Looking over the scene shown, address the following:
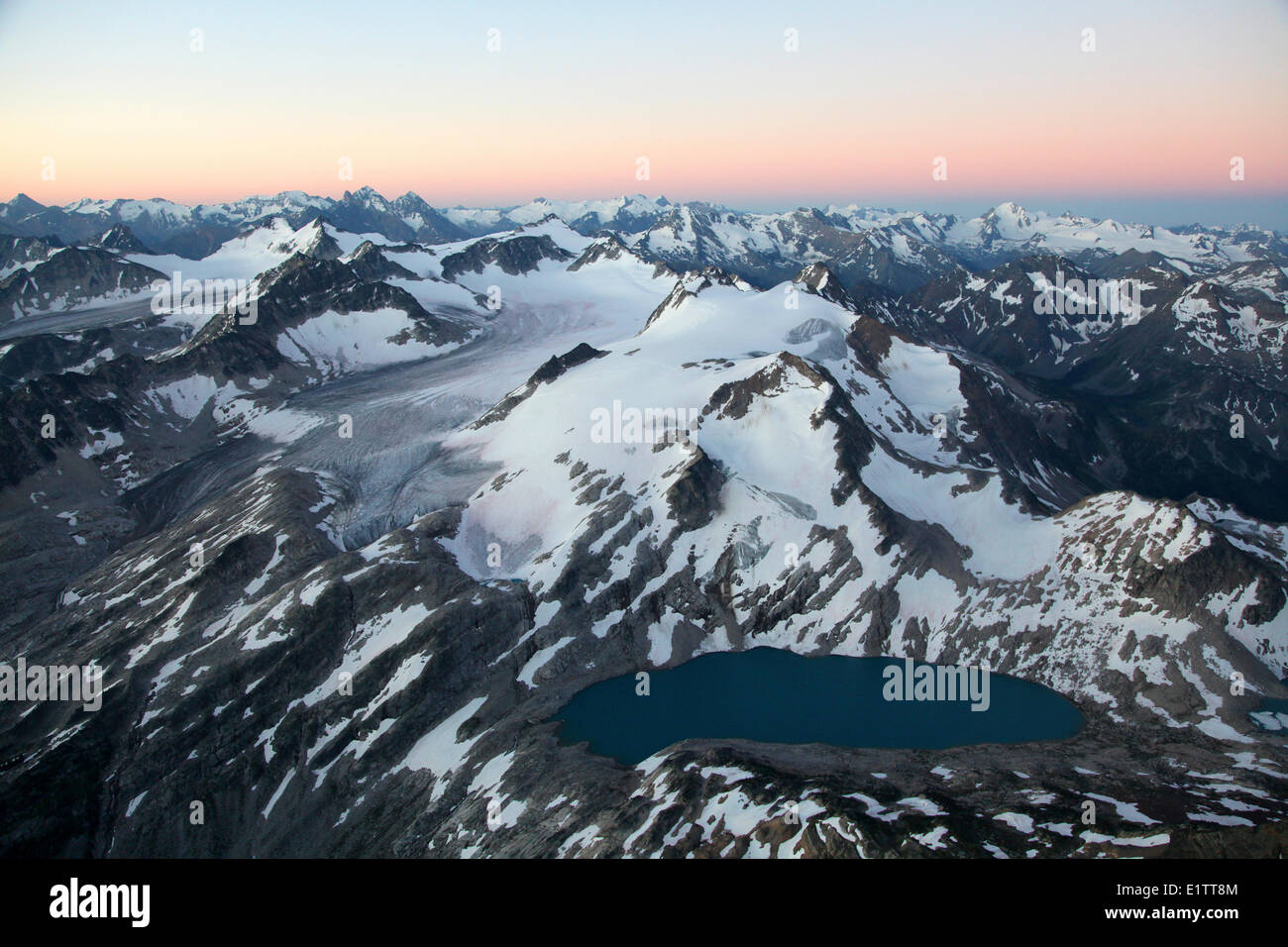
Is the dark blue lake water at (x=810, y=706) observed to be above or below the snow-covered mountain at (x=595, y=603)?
below

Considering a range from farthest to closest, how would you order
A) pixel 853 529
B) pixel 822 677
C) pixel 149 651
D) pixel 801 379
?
pixel 801 379 → pixel 853 529 → pixel 822 677 → pixel 149 651

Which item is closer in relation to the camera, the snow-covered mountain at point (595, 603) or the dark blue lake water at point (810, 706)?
the snow-covered mountain at point (595, 603)

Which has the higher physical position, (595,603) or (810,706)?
(595,603)

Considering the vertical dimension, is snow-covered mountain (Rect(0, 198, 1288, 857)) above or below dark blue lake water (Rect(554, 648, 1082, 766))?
above

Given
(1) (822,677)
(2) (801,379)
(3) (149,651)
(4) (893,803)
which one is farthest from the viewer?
(2) (801,379)

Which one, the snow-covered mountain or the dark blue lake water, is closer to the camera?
the snow-covered mountain

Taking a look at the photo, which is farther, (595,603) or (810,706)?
(595,603)
